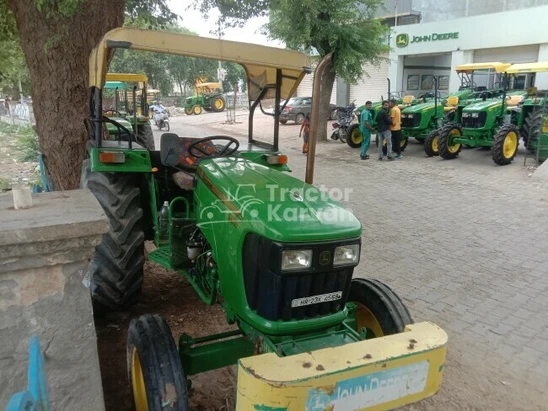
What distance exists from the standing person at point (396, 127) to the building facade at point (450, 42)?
437 cm

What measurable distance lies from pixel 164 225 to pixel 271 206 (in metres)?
1.39

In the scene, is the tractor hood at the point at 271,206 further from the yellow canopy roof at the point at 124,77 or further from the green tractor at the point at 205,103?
the green tractor at the point at 205,103

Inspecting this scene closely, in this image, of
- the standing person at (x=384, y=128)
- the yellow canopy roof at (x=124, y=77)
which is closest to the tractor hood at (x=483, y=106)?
the standing person at (x=384, y=128)

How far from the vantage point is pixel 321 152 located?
47.6 ft

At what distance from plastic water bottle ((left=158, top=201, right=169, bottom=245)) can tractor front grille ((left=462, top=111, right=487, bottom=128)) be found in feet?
33.3

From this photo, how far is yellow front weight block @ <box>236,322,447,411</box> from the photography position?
1.78m

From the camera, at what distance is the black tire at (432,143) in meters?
12.5

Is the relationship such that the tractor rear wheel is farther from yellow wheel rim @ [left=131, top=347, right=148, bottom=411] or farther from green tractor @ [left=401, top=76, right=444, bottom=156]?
yellow wheel rim @ [left=131, top=347, right=148, bottom=411]

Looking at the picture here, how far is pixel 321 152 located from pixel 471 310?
1063cm

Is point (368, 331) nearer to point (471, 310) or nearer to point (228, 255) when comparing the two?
point (228, 255)

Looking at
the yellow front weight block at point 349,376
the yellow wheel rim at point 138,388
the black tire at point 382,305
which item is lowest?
the yellow wheel rim at point 138,388

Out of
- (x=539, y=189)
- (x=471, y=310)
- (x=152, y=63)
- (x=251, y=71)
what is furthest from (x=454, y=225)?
(x=152, y=63)

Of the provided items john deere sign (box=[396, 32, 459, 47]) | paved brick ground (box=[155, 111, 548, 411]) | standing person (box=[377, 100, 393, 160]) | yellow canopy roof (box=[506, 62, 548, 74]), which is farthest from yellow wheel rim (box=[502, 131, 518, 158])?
john deere sign (box=[396, 32, 459, 47])

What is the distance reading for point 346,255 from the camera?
2.40m
